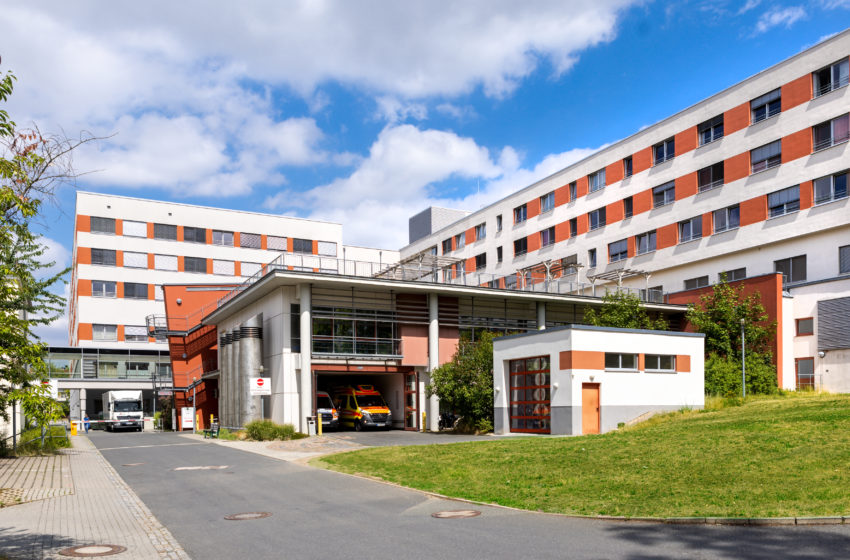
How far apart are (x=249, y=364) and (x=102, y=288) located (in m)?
36.7

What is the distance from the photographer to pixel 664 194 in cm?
4506

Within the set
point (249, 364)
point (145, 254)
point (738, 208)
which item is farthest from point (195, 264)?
point (738, 208)

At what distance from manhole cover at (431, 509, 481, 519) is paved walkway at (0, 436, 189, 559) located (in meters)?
3.86

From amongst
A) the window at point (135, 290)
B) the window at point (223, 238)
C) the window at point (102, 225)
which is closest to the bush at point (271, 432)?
the window at point (135, 290)

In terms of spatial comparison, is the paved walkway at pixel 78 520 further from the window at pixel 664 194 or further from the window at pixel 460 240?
the window at pixel 460 240

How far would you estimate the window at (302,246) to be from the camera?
73.8 meters

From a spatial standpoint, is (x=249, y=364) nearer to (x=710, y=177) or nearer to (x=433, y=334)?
(x=433, y=334)

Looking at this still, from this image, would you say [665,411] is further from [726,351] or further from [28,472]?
[28,472]

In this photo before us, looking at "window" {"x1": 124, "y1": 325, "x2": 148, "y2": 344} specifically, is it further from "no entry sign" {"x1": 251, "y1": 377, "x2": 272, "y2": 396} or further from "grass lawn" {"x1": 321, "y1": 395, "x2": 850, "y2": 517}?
"grass lawn" {"x1": 321, "y1": 395, "x2": 850, "y2": 517}

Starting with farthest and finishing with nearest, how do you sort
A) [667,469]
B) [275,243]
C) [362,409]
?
[275,243] → [362,409] → [667,469]

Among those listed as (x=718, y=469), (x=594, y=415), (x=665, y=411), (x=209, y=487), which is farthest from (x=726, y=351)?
(x=209, y=487)

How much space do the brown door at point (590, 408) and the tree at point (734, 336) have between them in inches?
362

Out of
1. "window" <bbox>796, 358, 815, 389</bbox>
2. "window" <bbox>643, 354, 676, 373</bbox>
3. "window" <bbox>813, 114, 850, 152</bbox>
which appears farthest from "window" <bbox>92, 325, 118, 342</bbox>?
"window" <bbox>813, 114, 850, 152</bbox>

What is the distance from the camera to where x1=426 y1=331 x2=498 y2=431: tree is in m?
29.5
